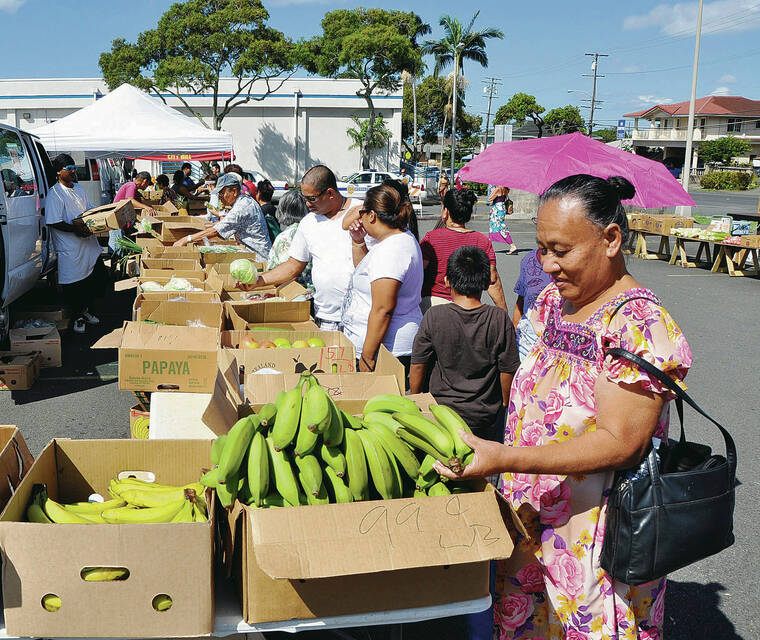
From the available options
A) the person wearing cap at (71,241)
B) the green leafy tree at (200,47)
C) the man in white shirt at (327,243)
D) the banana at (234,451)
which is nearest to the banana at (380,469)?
the banana at (234,451)

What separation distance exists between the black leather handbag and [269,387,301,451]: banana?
92 centimetres

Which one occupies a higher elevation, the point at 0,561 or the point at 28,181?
the point at 28,181

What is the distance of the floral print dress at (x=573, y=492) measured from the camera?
1927 mm

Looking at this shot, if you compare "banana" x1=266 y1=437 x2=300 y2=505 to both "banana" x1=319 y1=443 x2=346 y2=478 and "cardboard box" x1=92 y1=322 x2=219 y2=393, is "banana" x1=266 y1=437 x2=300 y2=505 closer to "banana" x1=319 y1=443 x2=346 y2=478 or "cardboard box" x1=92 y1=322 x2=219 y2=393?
"banana" x1=319 y1=443 x2=346 y2=478

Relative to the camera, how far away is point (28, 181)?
786cm

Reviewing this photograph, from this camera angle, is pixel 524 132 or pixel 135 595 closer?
pixel 135 595

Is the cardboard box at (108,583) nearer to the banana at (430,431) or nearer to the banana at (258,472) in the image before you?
the banana at (258,472)

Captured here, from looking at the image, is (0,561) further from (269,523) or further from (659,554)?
(659,554)

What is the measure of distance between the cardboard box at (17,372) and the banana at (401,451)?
5.70 meters

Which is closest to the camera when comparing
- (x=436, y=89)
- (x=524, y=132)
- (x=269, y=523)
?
(x=269, y=523)

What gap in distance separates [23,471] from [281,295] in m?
3.53

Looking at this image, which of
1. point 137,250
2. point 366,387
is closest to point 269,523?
point 366,387

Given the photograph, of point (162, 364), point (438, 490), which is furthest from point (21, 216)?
point (438, 490)

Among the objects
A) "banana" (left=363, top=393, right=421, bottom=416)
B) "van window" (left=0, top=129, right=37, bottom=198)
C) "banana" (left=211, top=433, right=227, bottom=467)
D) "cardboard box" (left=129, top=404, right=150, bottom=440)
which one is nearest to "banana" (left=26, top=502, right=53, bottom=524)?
"banana" (left=211, top=433, right=227, bottom=467)
